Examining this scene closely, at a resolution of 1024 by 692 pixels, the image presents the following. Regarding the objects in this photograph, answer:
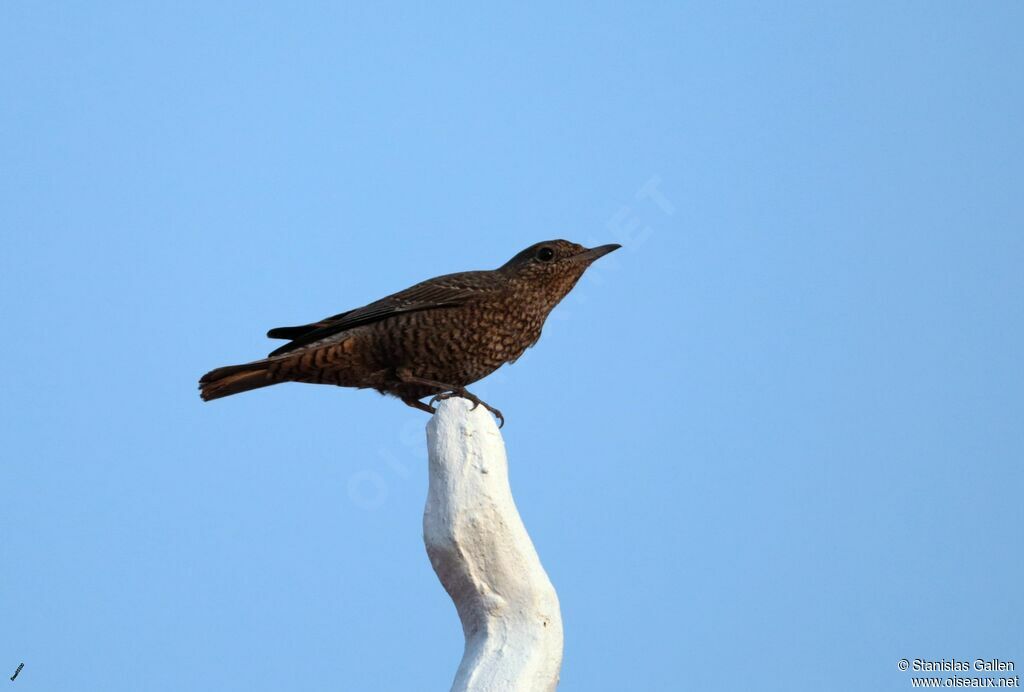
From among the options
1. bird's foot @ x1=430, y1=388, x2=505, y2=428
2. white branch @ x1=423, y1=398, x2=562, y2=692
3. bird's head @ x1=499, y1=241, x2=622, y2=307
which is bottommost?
white branch @ x1=423, y1=398, x2=562, y2=692

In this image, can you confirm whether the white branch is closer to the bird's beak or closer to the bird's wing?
the bird's wing

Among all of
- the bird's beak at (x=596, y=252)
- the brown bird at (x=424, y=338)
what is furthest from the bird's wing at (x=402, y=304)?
the bird's beak at (x=596, y=252)

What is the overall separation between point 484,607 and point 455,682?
41 centimetres

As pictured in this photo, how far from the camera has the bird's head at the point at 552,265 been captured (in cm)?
960

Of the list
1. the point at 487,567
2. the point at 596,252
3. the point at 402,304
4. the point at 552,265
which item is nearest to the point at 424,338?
the point at 402,304

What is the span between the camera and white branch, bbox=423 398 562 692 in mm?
6945

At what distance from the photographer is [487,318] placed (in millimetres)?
9312

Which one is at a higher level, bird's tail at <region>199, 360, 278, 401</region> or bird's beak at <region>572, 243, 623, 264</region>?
bird's beak at <region>572, 243, 623, 264</region>

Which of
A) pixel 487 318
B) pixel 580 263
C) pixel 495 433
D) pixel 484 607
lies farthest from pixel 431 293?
pixel 484 607

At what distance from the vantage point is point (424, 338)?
9164 millimetres

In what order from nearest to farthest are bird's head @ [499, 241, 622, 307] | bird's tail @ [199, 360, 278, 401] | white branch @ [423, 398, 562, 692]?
1. white branch @ [423, 398, 562, 692]
2. bird's tail @ [199, 360, 278, 401]
3. bird's head @ [499, 241, 622, 307]

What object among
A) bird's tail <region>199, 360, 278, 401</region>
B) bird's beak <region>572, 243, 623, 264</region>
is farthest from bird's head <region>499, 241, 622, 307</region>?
bird's tail <region>199, 360, 278, 401</region>

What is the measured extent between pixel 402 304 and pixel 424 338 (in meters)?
0.38

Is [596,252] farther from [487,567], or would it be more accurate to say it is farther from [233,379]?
[487,567]
